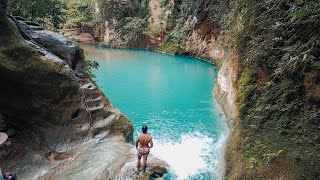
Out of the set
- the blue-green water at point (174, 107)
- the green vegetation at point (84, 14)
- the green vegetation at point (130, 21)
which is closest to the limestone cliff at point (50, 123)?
the blue-green water at point (174, 107)

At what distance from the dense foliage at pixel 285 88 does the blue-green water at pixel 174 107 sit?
2.33 metres

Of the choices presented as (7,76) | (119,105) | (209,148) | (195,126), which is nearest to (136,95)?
(119,105)

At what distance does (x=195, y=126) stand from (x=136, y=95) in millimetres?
6049

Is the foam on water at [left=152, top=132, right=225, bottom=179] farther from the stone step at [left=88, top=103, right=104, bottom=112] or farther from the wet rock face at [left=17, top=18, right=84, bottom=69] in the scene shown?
the wet rock face at [left=17, top=18, right=84, bottom=69]

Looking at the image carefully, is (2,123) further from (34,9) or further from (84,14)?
(84,14)

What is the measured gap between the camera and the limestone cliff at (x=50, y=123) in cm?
864

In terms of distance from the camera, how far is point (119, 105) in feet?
56.5

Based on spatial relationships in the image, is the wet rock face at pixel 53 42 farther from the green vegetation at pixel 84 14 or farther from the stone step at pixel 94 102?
the green vegetation at pixel 84 14

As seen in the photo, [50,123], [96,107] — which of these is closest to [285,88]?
[96,107]

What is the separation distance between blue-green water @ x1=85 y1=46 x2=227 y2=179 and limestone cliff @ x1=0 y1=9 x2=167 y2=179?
172cm

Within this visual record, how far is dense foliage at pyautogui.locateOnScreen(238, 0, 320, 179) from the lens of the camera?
6.51 metres

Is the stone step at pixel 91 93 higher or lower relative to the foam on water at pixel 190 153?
higher

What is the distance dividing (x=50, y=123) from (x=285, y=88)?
6.74 meters

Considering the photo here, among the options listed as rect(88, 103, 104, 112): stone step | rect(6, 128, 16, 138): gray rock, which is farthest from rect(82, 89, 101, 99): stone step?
rect(6, 128, 16, 138): gray rock
